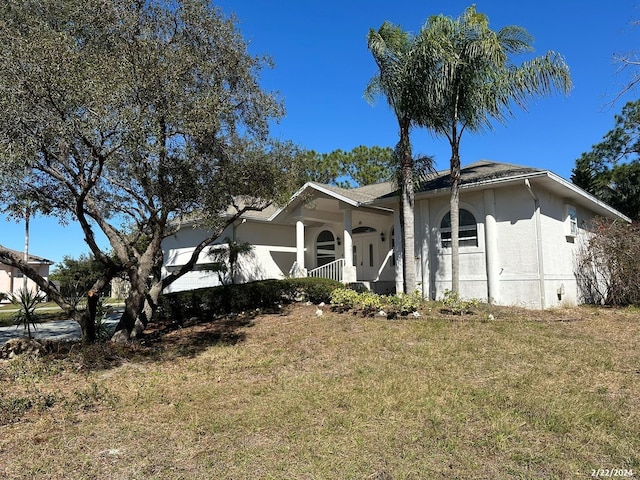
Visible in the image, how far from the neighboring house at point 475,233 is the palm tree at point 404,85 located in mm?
1892

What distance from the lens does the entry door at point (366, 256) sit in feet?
64.3

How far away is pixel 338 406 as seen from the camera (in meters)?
5.57

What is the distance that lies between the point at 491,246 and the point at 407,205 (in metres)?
2.97

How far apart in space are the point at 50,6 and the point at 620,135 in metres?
36.1

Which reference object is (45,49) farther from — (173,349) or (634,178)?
(634,178)

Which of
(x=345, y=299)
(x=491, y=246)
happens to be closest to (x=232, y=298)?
(x=345, y=299)

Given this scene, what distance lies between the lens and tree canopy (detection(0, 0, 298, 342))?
6.36 m

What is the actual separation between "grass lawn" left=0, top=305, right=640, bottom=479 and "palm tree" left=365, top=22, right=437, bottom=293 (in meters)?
4.45

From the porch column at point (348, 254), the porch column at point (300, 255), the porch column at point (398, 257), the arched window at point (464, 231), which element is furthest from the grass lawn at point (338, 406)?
the porch column at point (300, 255)

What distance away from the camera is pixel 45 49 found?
20.7 ft

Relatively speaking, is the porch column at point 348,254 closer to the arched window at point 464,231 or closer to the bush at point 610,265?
the arched window at point 464,231

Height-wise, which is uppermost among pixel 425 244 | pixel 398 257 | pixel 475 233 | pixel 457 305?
pixel 475 233

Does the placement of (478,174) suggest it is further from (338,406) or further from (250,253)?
(338,406)

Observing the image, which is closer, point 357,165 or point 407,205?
point 407,205
